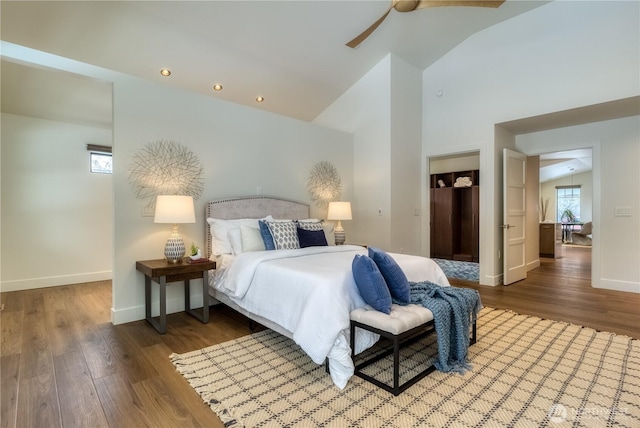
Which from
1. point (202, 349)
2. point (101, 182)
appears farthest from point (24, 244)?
point (202, 349)

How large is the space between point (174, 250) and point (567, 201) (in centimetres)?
1469

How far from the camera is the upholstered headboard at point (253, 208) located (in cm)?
380

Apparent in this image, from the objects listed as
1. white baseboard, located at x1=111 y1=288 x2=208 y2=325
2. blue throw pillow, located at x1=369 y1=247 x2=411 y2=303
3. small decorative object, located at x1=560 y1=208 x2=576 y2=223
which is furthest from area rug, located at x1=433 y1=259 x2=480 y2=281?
small decorative object, located at x1=560 y1=208 x2=576 y2=223

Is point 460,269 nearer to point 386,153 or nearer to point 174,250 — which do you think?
point 386,153

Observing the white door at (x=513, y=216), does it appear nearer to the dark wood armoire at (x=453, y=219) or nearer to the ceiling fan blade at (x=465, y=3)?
the dark wood armoire at (x=453, y=219)

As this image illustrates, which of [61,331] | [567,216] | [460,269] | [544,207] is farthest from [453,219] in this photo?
[567,216]

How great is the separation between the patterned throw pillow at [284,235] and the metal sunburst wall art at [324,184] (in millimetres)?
1340

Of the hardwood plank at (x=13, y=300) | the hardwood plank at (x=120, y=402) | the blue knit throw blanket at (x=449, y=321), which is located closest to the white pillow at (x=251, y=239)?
the hardwood plank at (x=120, y=402)

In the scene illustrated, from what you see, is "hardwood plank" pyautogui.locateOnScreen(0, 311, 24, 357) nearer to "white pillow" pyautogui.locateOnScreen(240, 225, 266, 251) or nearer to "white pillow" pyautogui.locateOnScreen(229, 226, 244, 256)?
"white pillow" pyautogui.locateOnScreen(229, 226, 244, 256)

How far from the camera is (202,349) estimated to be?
261 cm

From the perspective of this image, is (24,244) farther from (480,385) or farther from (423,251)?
(423,251)

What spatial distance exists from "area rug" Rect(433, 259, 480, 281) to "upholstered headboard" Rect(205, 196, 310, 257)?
9.84ft

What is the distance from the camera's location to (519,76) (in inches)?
176

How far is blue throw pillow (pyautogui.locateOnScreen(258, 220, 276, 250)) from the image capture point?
3.49 meters
